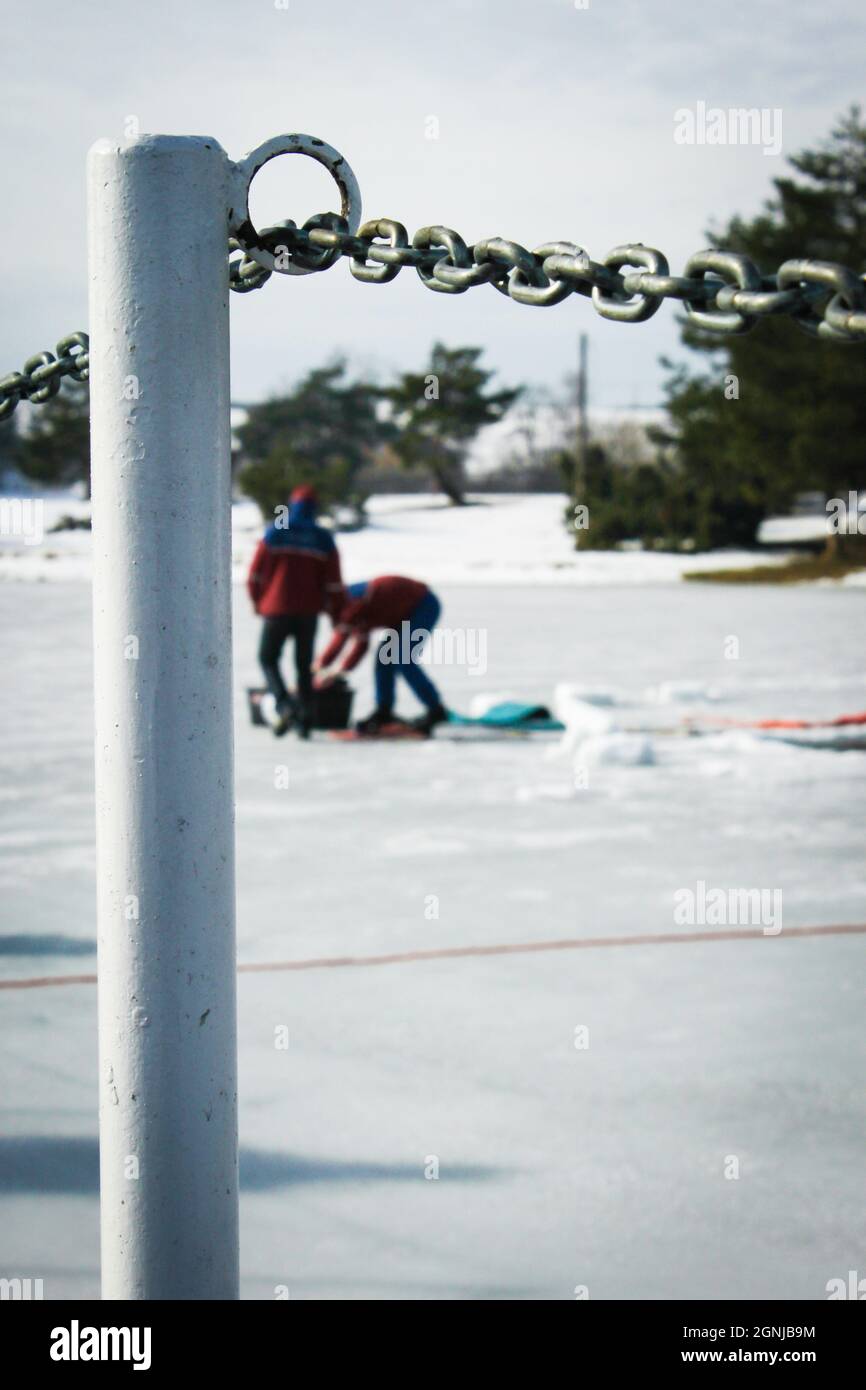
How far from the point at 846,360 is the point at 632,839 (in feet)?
81.7

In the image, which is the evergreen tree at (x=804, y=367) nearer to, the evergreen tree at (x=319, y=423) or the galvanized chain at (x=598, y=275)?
the evergreen tree at (x=319, y=423)

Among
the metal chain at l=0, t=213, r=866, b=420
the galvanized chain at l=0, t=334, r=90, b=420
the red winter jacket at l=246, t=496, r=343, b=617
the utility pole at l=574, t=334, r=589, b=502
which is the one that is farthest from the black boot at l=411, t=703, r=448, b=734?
the utility pole at l=574, t=334, r=589, b=502

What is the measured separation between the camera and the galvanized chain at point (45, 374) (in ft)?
8.46

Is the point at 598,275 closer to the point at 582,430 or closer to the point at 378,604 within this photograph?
the point at 378,604

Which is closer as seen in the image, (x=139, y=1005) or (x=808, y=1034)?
(x=139, y=1005)

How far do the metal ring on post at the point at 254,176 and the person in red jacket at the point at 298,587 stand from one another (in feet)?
25.4

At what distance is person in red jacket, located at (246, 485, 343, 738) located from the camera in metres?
9.80

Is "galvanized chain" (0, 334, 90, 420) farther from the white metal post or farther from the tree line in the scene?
the tree line

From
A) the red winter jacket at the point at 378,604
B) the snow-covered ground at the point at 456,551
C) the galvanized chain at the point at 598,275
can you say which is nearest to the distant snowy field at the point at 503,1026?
the red winter jacket at the point at 378,604

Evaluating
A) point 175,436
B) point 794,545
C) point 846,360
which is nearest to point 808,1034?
point 175,436

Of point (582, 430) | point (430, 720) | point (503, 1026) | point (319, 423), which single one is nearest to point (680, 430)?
point (582, 430)

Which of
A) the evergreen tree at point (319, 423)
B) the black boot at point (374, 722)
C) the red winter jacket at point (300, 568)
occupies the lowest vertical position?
the black boot at point (374, 722)

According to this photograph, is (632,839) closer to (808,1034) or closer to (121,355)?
(808,1034)

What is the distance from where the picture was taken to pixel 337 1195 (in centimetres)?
332
